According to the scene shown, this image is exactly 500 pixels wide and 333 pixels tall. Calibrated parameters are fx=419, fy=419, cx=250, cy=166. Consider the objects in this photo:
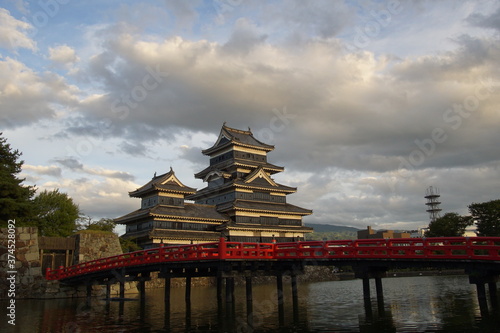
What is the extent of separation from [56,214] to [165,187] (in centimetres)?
1269

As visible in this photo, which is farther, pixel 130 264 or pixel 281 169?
pixel 281 169

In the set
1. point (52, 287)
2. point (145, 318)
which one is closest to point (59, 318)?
point (145, 318)

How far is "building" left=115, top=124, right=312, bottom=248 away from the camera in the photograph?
5084cm

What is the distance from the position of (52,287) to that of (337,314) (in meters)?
22.8

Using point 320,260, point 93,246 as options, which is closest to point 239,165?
point 93,246

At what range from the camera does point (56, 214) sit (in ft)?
152

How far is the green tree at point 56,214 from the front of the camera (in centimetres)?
4550

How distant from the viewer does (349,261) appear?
21.3 m

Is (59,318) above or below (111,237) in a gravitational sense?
below

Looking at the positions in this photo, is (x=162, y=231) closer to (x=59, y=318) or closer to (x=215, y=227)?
(x=215, y=227)

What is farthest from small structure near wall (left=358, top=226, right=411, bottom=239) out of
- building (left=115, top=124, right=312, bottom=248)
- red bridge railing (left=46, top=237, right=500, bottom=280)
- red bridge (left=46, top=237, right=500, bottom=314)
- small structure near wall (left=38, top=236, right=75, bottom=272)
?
red bridge railing (left=46, top=237, right=500, bottom=280)

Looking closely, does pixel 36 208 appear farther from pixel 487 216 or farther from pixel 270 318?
pixel 487 216

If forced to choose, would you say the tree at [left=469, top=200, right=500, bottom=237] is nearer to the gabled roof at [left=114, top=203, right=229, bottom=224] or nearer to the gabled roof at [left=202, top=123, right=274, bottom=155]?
the gabled roof at [left=202, top=123, right=274, bottom=155]

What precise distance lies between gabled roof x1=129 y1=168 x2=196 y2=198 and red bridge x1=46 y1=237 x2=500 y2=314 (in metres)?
22.7
